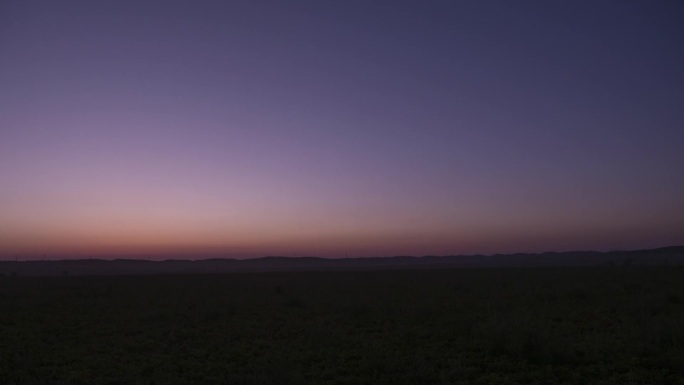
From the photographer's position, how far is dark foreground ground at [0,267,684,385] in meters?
13.0

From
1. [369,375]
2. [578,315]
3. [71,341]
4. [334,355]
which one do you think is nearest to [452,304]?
[578,315]

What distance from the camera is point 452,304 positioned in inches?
1058

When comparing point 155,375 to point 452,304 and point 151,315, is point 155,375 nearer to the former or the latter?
point 151,315

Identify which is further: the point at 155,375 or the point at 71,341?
the point at 71,341

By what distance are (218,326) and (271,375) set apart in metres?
10.1

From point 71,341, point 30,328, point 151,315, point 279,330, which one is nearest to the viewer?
point 71,341

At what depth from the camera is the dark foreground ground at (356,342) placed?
1303 centimetres

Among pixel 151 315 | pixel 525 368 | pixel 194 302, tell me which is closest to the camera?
pixel 525 368

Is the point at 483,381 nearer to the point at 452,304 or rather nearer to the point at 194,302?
the point at 452,304

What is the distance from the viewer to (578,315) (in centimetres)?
2206

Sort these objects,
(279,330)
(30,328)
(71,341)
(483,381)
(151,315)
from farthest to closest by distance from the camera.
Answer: (151,315)
(30,328)
(279,330)
(71,341)
(483,381)

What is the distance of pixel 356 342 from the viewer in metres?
17.5

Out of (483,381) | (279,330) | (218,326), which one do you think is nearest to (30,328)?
Result: (218,326)

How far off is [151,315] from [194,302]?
5929 millimetres
